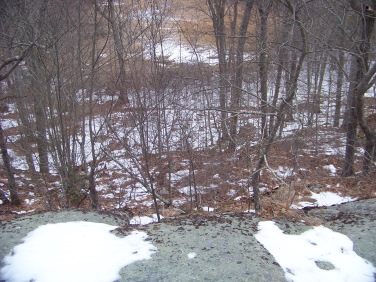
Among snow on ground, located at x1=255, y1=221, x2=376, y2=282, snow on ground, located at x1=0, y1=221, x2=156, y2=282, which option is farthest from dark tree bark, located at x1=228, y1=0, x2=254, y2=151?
snow on ground, located at x1=0, y1=221, x2=156, y2=282

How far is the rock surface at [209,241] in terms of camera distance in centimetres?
306

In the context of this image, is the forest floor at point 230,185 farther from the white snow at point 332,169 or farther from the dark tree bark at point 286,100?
the dark tree bark at point 286,100

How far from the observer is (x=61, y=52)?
7.63 m

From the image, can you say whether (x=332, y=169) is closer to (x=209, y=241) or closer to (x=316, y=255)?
(x=316, y=255)

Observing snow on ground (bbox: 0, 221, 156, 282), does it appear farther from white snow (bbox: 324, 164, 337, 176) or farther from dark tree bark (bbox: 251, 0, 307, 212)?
white snow (bbox: 324, 164, 337, 176)

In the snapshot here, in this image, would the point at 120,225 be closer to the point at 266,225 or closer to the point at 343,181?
the point at 266,225

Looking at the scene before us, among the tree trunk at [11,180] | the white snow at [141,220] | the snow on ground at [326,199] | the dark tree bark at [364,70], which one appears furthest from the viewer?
the tree trunk at [11,180]

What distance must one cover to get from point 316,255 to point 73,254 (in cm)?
243

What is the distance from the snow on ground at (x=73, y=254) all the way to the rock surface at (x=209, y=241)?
0.12m

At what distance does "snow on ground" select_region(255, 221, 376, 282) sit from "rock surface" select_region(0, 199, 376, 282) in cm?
10

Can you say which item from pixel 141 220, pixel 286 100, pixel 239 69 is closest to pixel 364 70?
pixel 286 100

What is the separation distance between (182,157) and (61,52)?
5.80 m

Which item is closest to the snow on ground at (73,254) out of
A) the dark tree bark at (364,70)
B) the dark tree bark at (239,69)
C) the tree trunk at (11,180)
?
the dark tree bark at (364,70)

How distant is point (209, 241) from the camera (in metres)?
3.60
